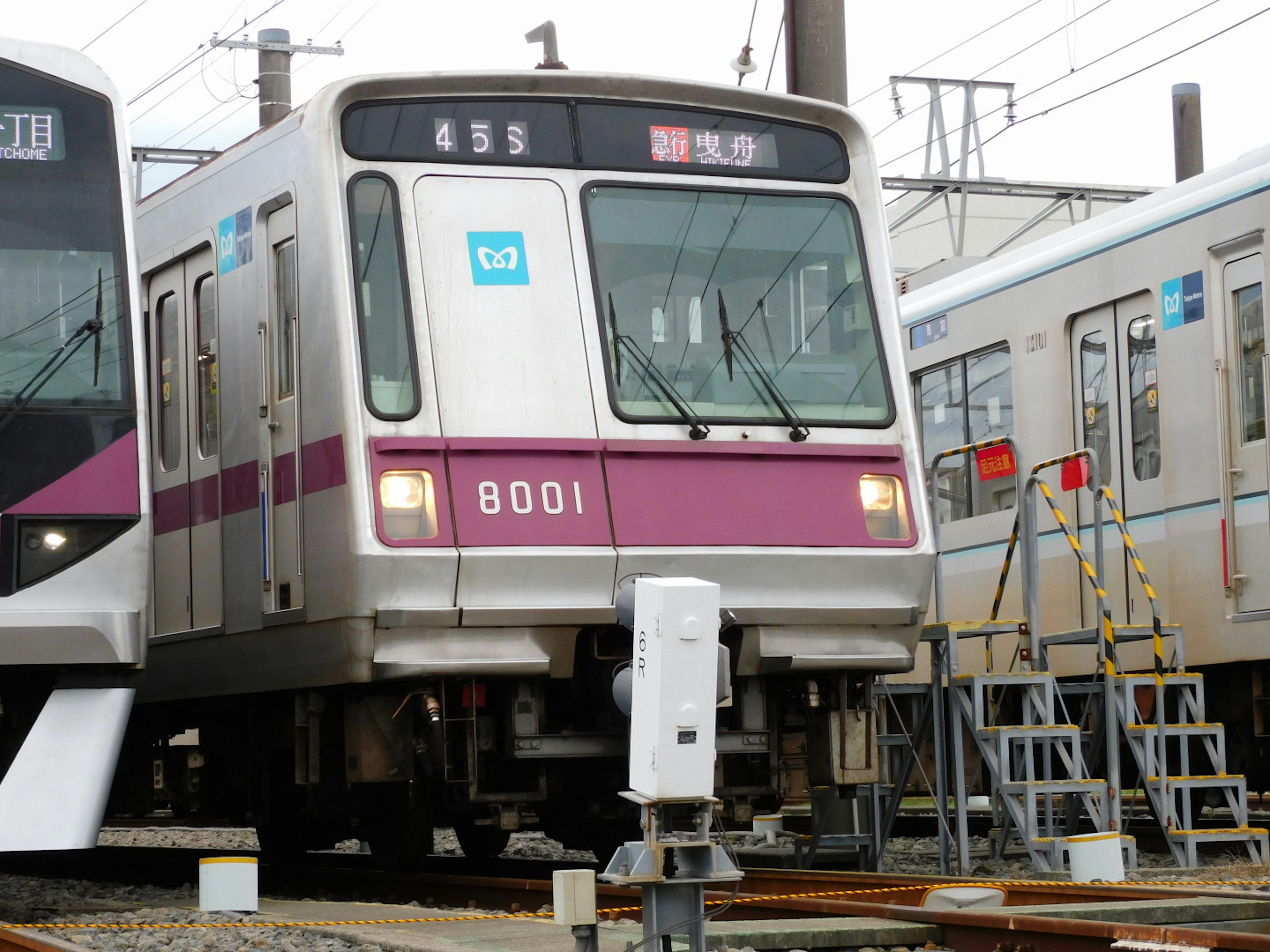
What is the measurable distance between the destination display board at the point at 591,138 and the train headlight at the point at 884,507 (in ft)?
4.60

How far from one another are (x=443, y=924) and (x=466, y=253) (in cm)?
277

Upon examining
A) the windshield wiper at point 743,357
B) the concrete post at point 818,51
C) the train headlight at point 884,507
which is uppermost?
the concrete post at point 818,51

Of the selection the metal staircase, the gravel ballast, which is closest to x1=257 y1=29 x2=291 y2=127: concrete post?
the gravel ballast

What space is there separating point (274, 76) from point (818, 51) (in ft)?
42.0

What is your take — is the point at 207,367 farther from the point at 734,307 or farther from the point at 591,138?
the point at 734,307

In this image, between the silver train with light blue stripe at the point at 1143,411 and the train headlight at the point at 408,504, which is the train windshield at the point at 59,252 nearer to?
the train headlight at the point at 408,504

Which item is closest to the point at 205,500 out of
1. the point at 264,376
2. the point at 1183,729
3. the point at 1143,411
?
the point at 264,376

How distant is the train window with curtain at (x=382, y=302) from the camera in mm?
7629

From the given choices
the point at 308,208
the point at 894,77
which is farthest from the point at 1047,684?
the point at 894,77

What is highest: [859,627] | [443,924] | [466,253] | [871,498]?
[466,253]

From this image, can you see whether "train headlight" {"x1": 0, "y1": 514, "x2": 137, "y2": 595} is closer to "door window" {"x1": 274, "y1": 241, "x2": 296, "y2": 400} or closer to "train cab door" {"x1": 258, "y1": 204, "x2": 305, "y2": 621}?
"train cab door" {"x1": 258, "y1": 204, "x2": 305, "y2": 621}

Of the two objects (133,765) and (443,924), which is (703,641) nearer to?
(443,924)

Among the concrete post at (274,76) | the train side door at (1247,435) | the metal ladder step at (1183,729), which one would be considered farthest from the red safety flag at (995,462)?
the concrete post at (274,76)

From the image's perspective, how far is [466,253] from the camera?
7.89 m
